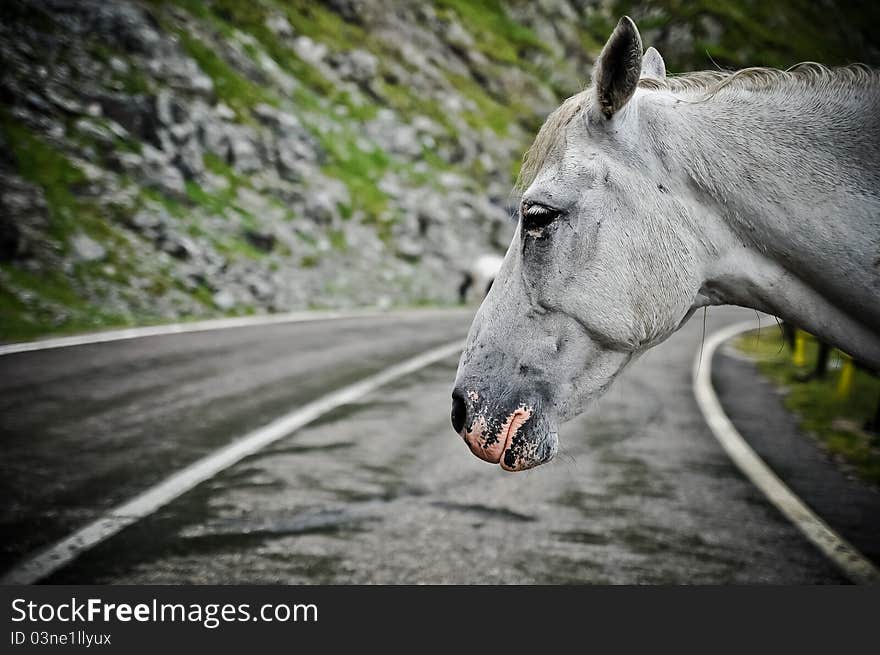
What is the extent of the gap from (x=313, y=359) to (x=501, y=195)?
90.5ft

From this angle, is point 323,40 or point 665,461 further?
point 323,40

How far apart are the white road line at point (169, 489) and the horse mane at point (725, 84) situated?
3.07m

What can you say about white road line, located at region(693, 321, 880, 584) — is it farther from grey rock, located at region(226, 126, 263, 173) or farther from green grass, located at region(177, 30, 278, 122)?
green grass, located at region(177, 30, 278, 122)

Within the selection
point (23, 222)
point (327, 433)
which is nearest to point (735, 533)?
point (327, 433)

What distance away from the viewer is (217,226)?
20906 millimetres

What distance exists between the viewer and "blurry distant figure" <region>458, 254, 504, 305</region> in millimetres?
24875

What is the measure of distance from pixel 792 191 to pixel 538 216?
809 millimetres

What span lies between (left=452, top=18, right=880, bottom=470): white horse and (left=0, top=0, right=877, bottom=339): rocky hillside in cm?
63

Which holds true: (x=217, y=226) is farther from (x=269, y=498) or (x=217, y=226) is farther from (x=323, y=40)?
(x=323, y=40)

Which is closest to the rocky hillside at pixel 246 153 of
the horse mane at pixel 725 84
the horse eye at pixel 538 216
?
the horse mane at pixel 725 84

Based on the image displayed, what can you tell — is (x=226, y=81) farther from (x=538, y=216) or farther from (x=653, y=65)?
(x=538, y=216)

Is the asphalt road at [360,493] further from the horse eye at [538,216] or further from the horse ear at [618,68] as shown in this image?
the horse ear at [618,68]

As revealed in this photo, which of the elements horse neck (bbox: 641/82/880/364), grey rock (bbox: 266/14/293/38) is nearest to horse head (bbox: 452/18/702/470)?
horse neck (bbox: 641/82/880/364)

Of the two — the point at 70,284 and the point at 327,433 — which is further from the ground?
the point at 327,433
